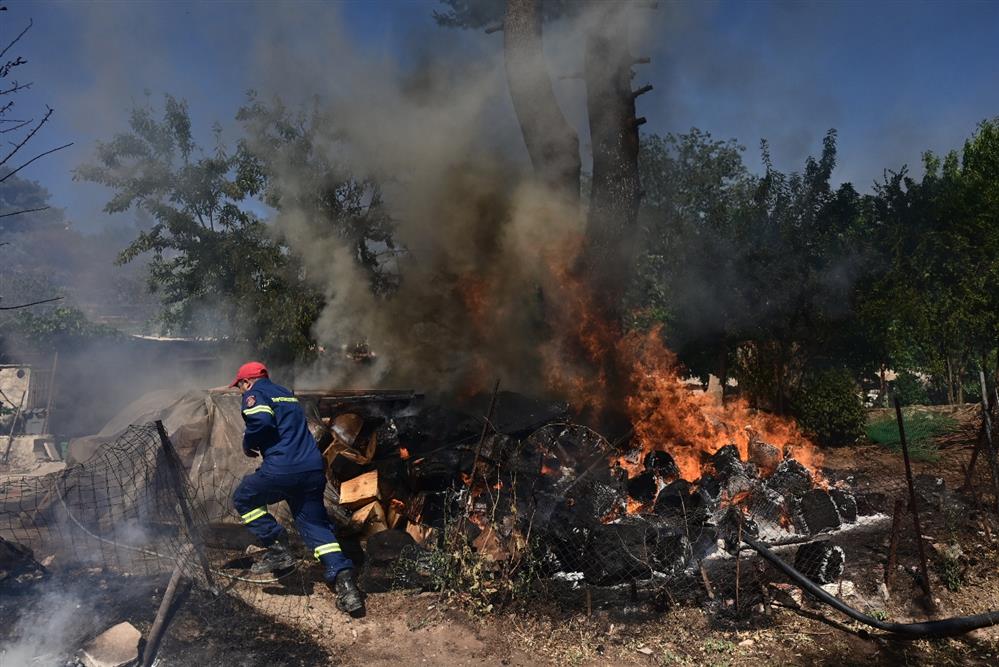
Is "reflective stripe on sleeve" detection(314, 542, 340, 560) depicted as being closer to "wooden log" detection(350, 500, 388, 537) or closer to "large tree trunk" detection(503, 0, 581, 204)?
"wooden log" detection(350, 500, 388, 537)

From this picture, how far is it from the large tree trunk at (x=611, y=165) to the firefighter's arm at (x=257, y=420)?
18.7 ft

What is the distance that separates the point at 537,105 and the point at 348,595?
7.73 meters

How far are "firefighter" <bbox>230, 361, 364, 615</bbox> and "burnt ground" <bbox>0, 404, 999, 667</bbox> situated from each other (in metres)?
0.31

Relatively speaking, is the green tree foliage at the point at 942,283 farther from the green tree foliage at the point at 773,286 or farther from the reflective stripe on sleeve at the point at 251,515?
the reflective stripe on sleeve at the point at 251,515

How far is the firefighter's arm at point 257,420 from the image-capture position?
16.0ft

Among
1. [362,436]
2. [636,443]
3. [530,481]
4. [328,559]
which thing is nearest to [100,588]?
[328,559]

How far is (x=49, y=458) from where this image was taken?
47.8ft

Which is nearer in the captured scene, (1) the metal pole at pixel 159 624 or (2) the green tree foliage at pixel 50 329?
(1) the metal pole at pixel 159 624

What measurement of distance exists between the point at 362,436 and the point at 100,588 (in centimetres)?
276

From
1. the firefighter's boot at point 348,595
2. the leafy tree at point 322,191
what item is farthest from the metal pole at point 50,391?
the firefighter's boot at point 348,595

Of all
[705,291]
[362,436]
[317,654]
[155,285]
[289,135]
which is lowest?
[317,654]

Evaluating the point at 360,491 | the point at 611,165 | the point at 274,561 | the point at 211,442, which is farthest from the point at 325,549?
the point at 611,165

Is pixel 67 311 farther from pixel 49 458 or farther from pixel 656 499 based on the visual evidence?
pixel 656 499

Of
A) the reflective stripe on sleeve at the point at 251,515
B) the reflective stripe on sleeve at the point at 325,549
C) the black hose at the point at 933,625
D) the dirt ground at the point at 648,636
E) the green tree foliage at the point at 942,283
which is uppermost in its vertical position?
the green tree foliage at the point at 942,283
